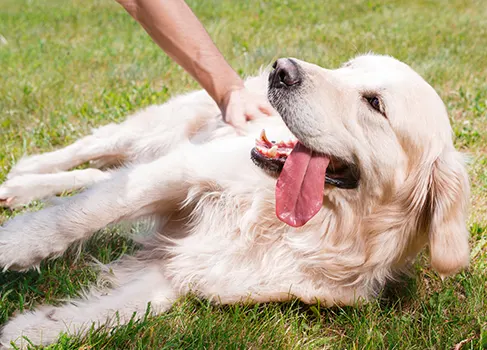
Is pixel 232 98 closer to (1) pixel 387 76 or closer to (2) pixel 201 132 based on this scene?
(2) pixel 201 132

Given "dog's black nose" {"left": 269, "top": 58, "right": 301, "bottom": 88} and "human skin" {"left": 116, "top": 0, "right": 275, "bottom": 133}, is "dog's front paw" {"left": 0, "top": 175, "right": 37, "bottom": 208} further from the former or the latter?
"dog's black nose" {"left": 269, "top": 58, "right": 301, "bottom": 88}

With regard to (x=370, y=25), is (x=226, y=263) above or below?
above

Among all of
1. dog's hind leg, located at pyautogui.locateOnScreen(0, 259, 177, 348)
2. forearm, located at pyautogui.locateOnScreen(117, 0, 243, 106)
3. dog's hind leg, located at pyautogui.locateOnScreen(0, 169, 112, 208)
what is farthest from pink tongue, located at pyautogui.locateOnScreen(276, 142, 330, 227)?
dog's hind leg, located at pyautogui.locateOnScreen(0, 169, 112, 208)

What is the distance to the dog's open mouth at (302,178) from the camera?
7.98 feet

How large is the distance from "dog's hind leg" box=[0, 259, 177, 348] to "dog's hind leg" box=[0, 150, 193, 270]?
254 mm

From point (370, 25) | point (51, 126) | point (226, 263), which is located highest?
point (51, 126)

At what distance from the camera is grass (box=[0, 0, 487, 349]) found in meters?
2.49

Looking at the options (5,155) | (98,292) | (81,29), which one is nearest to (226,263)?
(98,292)

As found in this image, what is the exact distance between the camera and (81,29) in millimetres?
8539

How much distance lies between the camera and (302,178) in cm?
245

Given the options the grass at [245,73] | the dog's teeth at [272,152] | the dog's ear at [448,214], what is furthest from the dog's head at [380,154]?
the grass at [245,73]

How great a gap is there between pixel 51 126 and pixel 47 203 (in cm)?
124

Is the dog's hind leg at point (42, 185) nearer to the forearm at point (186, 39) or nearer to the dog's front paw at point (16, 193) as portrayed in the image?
the dog's front paw at point (16, 193)

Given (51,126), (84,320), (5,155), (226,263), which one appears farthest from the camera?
(51,126)
